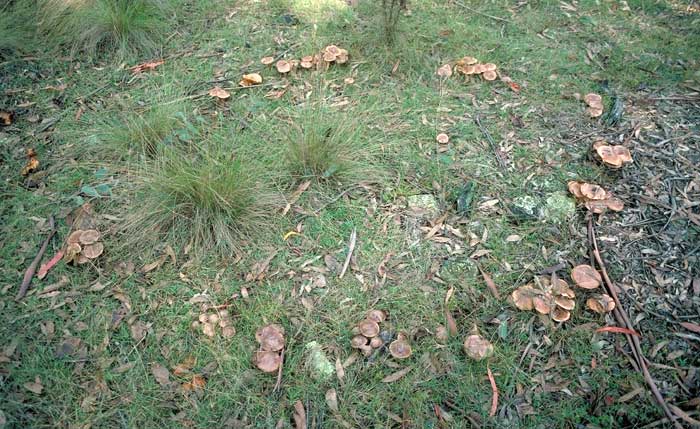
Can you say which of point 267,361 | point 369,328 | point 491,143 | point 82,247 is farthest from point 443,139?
point 82,247

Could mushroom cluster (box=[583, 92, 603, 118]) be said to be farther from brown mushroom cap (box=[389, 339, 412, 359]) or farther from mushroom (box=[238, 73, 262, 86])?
mushroom (box=[238, 73, 262, 86])

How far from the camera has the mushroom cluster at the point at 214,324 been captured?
8.88 ft

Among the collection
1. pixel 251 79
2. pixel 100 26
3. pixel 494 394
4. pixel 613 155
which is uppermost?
pixel 100 26

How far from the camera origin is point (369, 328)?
2660 mm

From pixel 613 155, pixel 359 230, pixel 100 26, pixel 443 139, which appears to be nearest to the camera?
pixel 359 230

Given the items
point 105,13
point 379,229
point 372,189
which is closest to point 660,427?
point 379,229

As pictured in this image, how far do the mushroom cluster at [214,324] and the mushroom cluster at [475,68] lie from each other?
2.83m

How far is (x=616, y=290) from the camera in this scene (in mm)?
2816

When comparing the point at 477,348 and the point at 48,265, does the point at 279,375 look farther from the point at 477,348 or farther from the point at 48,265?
the point at 48,265

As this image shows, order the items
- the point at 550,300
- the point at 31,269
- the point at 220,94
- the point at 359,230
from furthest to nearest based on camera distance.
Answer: the point at 220,94
the point at 359,230
the point at 31,269
the point at 550,300

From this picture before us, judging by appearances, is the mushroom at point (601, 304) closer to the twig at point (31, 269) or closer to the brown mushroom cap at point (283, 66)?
the brown mushroom cap at point (283, 66)

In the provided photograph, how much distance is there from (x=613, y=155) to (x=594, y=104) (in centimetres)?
71

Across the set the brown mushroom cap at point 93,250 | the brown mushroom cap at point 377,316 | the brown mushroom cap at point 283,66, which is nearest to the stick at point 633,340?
the brown mushroom cap at point 377,316

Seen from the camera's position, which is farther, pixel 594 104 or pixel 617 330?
pixel 594 104
